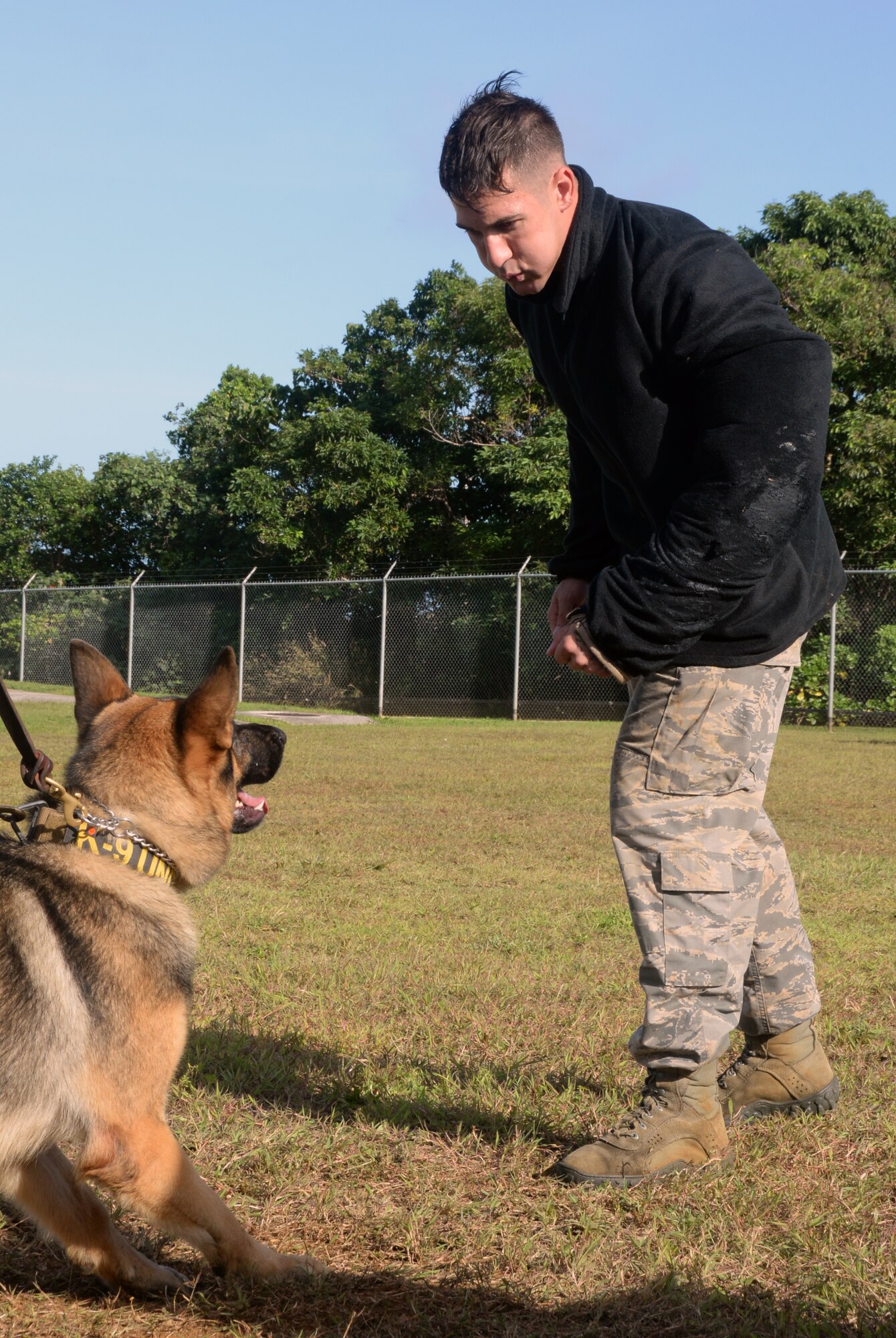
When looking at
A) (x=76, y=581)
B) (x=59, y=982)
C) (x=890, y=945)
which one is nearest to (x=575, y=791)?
(x=890, y=945)

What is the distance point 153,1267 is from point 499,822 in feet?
20.2

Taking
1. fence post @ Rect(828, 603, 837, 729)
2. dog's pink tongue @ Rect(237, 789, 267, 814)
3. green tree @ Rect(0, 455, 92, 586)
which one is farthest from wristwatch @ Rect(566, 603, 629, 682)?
green tree @ Rect(0, 455, 92, 586)

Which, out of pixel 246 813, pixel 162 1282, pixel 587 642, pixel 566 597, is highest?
pixel 566 597

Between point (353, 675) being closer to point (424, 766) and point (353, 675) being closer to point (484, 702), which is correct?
point (484, 702)

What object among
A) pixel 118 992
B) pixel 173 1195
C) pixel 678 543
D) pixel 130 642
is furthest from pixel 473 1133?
pixel 130 642

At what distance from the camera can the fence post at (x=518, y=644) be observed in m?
20.2

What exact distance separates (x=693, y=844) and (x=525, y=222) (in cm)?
162

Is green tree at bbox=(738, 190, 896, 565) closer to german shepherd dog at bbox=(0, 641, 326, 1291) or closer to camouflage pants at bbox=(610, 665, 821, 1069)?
camouflage pants at bbox=(610, 665, 821, 1069)

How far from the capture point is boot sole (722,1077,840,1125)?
10.5ft

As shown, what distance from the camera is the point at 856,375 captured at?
22.0 metres

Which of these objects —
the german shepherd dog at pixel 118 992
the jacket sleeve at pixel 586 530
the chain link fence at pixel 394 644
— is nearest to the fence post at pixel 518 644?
the chain link fence at pixel 394 644

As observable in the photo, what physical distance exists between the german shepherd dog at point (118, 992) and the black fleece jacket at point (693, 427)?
42.7 inches

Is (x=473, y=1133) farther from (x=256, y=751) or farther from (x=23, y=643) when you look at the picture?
(x=23, y=643)

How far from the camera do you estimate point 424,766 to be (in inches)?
492
